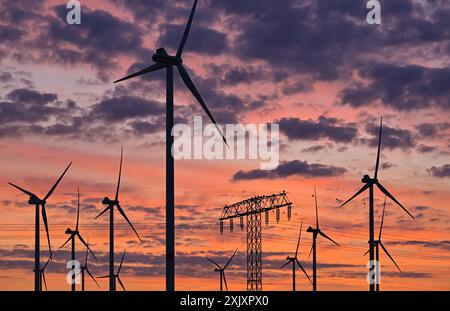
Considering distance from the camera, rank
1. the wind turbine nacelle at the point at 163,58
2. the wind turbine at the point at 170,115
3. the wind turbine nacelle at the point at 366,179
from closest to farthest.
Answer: the wind turbine at the point at 170,115
the wind turbine nacelle at the point at 163,58
the wind turbine nacelle at the point at 366,179

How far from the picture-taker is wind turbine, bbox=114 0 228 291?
340 feet

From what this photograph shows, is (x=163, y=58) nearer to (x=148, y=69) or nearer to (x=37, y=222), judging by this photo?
(x=148, y=69)

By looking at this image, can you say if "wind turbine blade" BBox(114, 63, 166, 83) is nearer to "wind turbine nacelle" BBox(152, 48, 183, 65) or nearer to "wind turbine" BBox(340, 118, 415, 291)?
"wind turbine nacelle" BBox(152, 48, 183, 65)

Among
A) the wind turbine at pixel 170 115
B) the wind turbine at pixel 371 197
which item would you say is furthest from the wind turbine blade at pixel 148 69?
the wind turbine at pixel 371 197

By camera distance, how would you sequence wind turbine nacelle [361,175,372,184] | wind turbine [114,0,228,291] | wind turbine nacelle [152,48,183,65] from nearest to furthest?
wind turbine [114,0,228,291], wind turbine nacelle [152,48,183,65], wind turbine nacelle [361,175,372,184]

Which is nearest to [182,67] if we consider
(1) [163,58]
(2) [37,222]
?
(1) [163,58]

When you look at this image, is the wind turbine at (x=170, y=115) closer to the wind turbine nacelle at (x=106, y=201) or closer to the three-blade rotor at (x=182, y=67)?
the three-blade rotor at (x=182, y=67)

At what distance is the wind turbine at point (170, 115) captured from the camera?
10356 cm

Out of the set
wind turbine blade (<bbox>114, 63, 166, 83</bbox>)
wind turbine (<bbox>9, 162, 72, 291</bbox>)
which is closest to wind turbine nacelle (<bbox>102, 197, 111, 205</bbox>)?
wind turbine (<bbox>9, 162, 72, 291</bbox>)

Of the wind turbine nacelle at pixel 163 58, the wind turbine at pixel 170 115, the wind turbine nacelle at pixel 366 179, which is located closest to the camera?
the wind turbine at pixel 170 115

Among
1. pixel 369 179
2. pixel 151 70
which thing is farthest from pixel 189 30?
pixel 369 179
